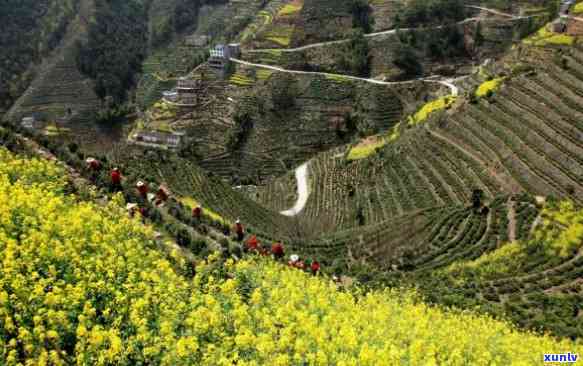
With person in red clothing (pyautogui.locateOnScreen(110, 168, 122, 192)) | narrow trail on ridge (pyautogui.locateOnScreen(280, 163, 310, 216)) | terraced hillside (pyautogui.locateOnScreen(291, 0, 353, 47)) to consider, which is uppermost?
terraced hillside (pyautogui.locateOnScreen(291, 0, 353, 47))

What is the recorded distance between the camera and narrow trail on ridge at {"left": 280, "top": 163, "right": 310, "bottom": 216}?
48816mm

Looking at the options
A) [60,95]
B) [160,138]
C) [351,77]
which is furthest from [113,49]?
[351,77]

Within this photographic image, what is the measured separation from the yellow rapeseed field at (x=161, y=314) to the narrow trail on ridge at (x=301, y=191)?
31.7 m

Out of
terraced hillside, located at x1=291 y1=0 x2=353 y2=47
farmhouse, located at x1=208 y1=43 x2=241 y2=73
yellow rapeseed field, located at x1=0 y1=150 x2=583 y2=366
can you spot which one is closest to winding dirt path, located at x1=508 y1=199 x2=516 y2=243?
yellow rapeseed field, located at x1=0 y1=150 x2=583 y2=366

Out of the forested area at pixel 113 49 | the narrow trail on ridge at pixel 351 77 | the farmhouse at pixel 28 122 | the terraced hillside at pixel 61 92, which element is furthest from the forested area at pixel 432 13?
the farmhouse at pixel 28 122

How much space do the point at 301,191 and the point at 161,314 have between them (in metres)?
41.9

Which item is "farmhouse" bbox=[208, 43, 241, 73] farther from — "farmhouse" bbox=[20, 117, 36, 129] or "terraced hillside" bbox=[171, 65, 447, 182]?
"farmhouse" bbox=[20, 117, 36, 129]

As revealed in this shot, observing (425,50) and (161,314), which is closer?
(161,314)

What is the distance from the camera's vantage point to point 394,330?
1368 cm

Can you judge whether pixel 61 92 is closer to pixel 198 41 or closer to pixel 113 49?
pixel 113 49

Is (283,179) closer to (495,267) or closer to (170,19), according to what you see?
(495,267)

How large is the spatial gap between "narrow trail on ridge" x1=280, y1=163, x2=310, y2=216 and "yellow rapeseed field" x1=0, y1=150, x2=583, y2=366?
31672 millimetres

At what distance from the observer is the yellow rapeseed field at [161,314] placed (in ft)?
34.5

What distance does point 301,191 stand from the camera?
176ft
